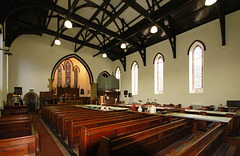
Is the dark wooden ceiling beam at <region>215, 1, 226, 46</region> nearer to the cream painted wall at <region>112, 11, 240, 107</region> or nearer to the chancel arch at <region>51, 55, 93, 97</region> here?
the cream painted wall at <region>112, 11, 240, 107</region>

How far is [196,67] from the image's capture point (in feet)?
23.3

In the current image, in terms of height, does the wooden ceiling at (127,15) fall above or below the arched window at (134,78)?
above

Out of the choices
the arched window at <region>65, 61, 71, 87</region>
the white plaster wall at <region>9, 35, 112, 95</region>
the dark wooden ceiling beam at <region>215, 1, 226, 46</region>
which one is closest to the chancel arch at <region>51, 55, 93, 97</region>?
the arched window at <region>65, 61, 71, 87</region>

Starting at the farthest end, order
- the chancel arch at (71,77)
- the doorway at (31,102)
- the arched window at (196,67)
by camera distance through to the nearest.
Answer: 1. the chancel arch at (71,77)
2. the doorway at (31,102)
3. the arched window at (196,67)

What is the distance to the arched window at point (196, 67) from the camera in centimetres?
691

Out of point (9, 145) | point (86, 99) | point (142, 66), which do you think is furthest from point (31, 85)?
point (9, 145)

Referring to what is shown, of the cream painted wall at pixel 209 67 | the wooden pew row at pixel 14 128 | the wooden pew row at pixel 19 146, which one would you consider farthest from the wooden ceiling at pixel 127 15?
the wooden pew row at pixel 19 146

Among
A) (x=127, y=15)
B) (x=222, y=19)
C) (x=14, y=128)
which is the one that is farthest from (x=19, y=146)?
(x=127, y=15)

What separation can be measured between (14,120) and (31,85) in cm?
794

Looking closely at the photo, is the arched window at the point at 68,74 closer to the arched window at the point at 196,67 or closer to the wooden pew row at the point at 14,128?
the wooden pew row at the point at 14,128

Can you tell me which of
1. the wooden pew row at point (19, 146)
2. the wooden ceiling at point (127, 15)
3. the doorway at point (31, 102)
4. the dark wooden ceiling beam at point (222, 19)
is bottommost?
the doorway at point (31, 102)

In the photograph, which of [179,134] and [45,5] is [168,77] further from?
[45,5]

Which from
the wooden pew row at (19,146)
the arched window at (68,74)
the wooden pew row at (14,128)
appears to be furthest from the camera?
the arched window at (68,74)

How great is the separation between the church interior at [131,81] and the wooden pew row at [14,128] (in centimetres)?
2
